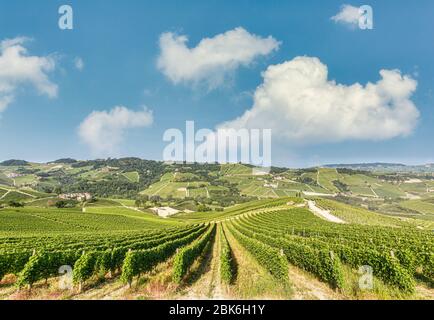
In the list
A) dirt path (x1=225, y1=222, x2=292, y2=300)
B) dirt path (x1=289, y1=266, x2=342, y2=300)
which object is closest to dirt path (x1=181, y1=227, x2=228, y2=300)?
dirt path (x1=225, y1=222, x2=292, y2=300)

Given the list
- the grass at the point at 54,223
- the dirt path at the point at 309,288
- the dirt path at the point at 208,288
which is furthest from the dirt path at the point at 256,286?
the grass at the point at 54,223

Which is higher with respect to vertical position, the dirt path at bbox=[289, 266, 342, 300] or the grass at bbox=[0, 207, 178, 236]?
the dirt path at bbox=[289, 266, 342, 300]

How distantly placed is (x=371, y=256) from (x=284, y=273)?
571 centimetres

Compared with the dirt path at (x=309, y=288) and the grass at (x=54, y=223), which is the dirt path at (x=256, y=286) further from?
the grass at (x=54, y=223)

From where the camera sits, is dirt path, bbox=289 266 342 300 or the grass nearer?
dirt path, bbox=289 266 342 300

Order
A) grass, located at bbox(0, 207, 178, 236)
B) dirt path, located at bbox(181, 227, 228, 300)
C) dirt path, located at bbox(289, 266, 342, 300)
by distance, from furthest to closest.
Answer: grass, located at bbox(0, 207, 178, 236)
dirt path, located at bbox(181, 227, 228, 300)
dirt path, located at bbox(289, 266, 342, 300)

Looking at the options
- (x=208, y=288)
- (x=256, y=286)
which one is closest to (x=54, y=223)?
(x=208, y=288)

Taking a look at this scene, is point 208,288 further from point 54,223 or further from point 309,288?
point 54,223

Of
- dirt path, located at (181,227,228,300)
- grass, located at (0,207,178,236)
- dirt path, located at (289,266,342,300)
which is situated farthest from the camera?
grass, located at (0,207,178,236)

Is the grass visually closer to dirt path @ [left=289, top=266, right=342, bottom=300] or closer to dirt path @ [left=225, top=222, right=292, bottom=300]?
dirt path @ [left=225, top=222, right=292, bottom=300]

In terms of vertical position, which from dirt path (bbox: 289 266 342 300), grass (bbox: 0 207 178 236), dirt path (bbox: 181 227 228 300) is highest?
dirt path (bbox: 289 266 342 300)
